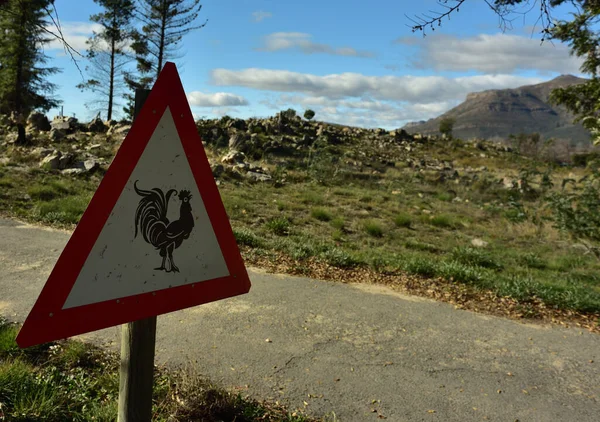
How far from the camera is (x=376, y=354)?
3896 mm

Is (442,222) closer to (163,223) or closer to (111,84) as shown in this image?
(163,223)

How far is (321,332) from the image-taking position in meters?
4.30

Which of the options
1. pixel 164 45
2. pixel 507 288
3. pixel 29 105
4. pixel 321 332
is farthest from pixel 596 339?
pixel 29 105

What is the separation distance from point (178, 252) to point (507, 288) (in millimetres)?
4870

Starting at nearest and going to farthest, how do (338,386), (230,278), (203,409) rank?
1. (230,278)
2. (203,409)
3. (338,386)

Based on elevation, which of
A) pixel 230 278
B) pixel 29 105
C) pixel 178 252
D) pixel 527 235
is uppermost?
pixel 29 105

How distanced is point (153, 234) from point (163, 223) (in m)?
0.06

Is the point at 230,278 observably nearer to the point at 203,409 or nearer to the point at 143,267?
the point at 143,267

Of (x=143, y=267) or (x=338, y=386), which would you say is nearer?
(x=143, y=267)

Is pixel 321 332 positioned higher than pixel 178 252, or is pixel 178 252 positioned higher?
pixel 178 252

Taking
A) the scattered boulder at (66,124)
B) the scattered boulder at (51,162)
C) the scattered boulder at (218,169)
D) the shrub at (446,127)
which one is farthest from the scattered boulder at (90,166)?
the shrub at (446,127)

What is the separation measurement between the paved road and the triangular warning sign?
1613 mm

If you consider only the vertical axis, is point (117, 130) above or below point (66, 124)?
below

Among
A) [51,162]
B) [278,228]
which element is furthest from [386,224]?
[51,162]
